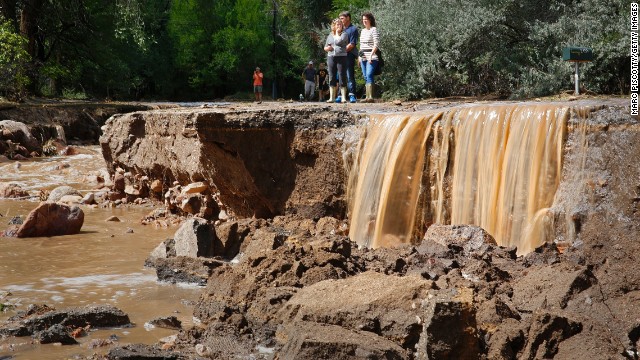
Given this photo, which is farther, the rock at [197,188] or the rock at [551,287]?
the rock at [197,188]

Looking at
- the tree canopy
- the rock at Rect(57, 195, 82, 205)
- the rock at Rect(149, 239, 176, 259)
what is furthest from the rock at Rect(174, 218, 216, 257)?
the tree canopy

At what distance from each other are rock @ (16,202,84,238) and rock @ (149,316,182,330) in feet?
17.5

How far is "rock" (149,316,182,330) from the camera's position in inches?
261

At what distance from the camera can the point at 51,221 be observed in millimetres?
11539

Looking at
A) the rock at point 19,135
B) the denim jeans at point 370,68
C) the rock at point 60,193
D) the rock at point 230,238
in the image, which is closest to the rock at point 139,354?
the rock at point 230,238

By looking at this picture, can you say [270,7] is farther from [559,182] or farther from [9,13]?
[559,182]

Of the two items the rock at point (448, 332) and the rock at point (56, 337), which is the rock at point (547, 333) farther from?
the rock at point (56, 337)

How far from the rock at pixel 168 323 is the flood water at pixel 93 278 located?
0.19ft

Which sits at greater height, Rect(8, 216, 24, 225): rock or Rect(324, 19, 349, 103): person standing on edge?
Rect(324, 19, 349, 103): person standing on edge

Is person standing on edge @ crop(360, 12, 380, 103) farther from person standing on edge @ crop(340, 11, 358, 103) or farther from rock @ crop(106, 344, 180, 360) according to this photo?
rock @ crop(106, 344, 180, 360)

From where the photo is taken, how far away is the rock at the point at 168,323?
21.7 ft

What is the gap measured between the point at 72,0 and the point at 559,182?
75.2ft

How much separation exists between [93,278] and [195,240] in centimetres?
112

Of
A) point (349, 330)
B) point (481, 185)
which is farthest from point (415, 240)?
point (349, 330)
